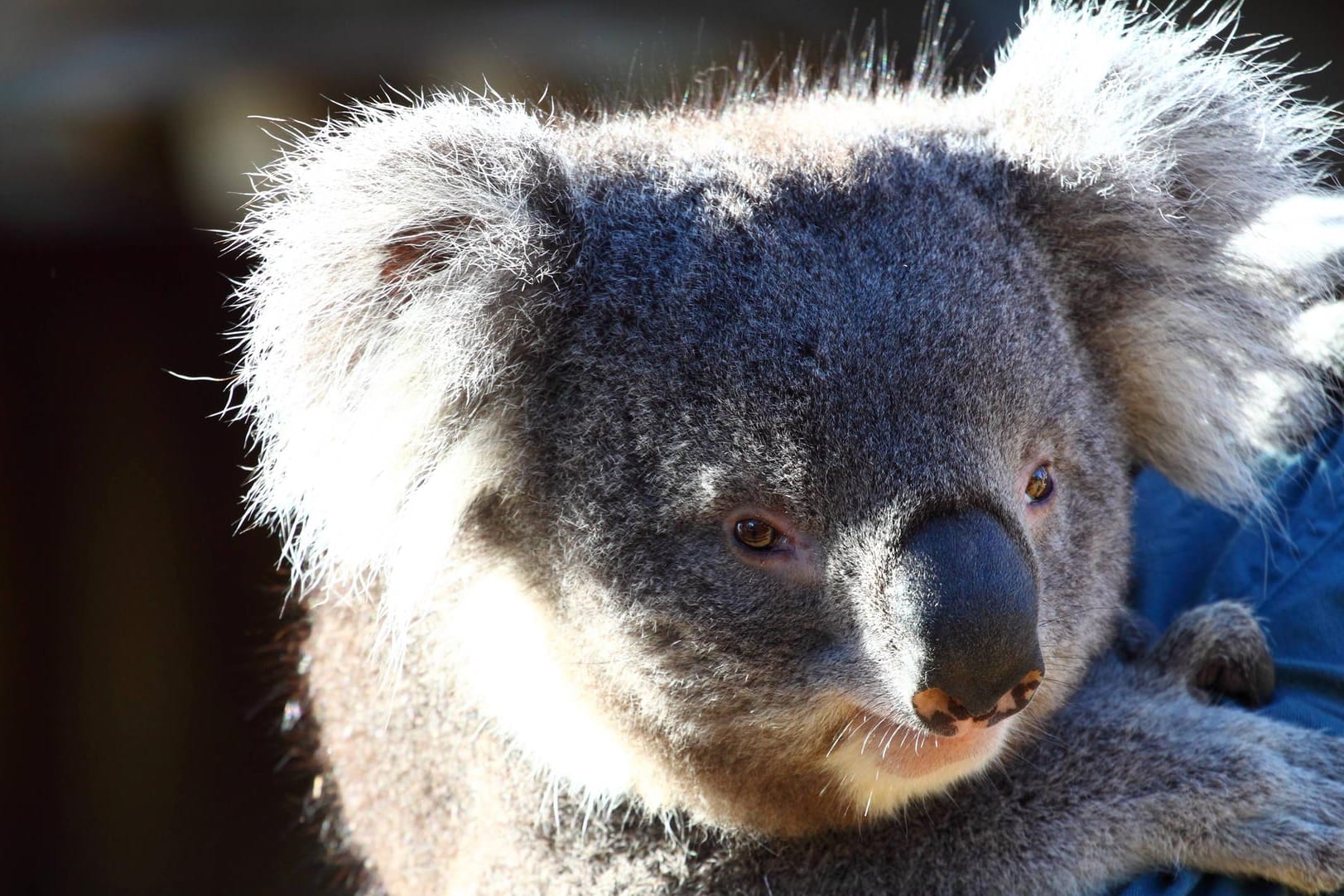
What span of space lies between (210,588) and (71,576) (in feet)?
1.47

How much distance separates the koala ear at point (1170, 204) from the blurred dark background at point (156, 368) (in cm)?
259

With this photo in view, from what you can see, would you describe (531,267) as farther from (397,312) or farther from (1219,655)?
(1219,655)

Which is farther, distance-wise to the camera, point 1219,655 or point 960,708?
point 1219,655

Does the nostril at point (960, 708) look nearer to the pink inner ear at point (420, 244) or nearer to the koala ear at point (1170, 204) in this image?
the koala ear at point (1170, 204)

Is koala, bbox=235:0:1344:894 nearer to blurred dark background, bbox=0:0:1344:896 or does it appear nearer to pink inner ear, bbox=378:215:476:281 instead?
pink inner ear, bbox=378:215:476:281

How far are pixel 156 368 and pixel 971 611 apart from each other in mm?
3781

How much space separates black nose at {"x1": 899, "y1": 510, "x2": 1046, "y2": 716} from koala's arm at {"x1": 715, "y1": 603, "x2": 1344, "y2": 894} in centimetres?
38

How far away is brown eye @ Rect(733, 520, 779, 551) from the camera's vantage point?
133cm

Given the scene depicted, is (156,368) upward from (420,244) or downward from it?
downward

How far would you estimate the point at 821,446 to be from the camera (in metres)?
1.27

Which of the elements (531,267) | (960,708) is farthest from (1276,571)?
(531,267)

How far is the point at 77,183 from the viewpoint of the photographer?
4105 mm

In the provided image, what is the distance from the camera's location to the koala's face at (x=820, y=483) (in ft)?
4.13

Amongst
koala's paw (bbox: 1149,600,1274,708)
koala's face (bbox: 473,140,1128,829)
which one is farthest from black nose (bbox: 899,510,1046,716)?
koala's paw (bbox: 1149,600,1274,708)
